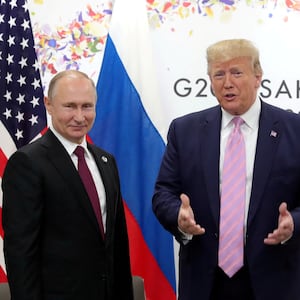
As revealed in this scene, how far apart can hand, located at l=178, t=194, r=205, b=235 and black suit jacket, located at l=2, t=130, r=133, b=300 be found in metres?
0.32

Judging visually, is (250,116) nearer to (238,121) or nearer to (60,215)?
(238,121)

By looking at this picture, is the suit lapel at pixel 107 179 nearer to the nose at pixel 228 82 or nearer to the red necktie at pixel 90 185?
the red necktie at pixel 90 185

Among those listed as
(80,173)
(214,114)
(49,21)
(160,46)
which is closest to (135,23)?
(160,46)

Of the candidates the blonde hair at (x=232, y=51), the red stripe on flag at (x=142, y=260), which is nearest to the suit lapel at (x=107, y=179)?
the blonde hair at (x=232, y=51)

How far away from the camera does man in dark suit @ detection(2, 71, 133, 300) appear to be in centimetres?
200

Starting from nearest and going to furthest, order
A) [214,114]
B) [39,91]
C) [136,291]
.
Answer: [214,114] → [136,291] → [39,91]

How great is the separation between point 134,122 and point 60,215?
4.12 feet

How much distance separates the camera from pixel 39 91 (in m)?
3.19

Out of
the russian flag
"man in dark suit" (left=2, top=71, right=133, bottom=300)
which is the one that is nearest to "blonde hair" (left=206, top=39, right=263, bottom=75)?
"man in dark suit" (left=2, top=71, right=133, bottom=300)

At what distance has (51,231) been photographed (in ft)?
6.78

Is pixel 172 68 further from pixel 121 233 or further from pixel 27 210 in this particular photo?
pixel 27 210

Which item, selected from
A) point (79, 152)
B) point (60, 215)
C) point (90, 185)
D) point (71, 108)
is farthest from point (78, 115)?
point (60, 215)

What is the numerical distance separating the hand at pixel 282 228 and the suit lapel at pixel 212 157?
0.25 meters

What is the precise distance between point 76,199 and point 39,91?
129 centimetres
